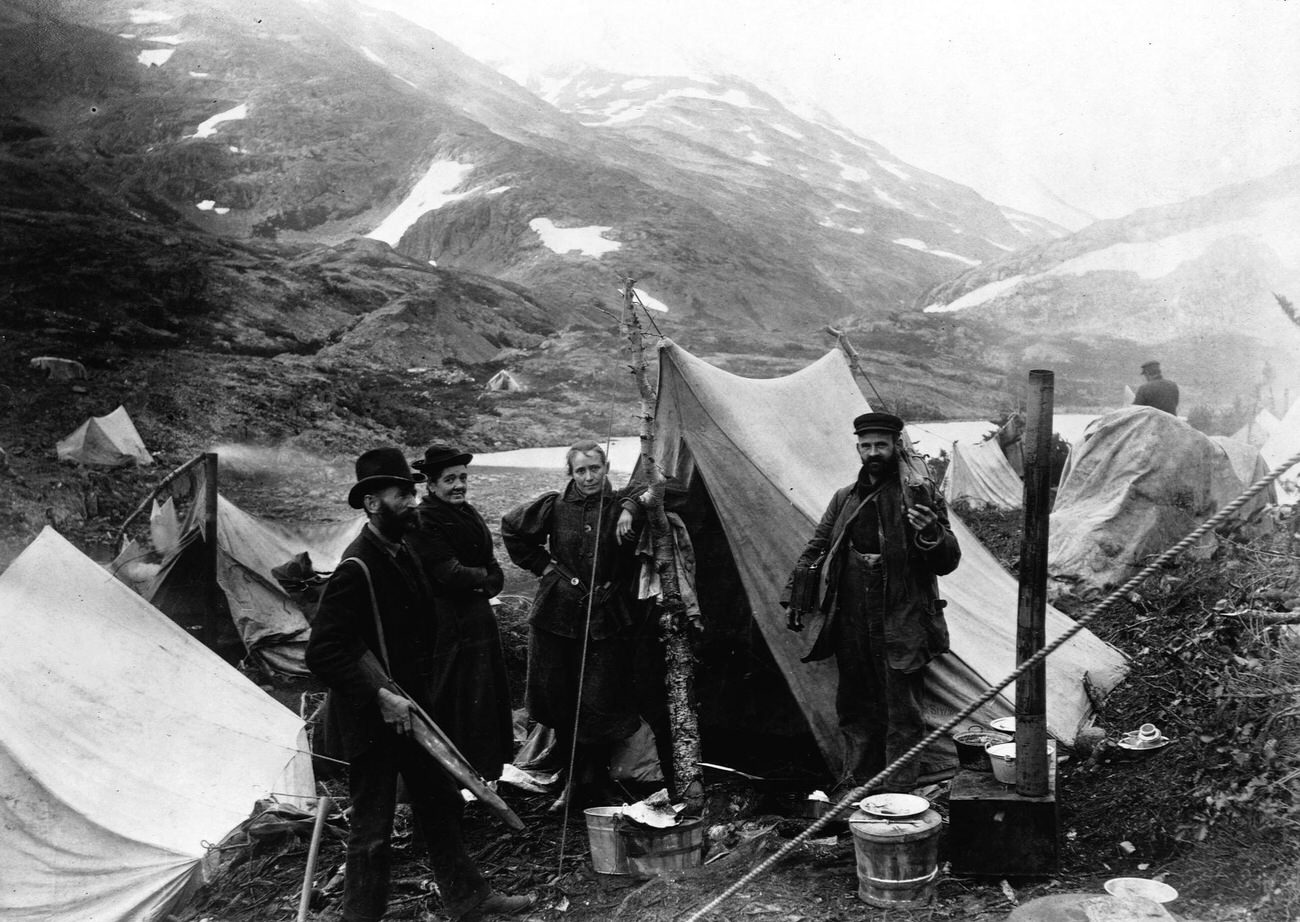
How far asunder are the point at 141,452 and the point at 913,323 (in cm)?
1415

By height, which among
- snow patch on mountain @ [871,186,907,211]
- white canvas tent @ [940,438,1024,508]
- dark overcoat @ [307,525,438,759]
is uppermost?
snow patch on mountain @ [871,186,907,211]

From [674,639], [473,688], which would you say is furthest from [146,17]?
[674,639]

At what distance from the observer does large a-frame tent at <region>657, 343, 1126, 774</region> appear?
4043 mm

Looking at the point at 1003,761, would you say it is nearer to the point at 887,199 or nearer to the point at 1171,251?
the point at 1171,251

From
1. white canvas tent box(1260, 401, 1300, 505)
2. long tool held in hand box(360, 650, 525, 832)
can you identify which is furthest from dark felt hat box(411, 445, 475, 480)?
white canvas tent box(1260, 401, 1300, 505)

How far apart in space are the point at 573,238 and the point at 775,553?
48.0 feet

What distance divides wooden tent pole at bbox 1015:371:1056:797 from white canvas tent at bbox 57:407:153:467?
820cm

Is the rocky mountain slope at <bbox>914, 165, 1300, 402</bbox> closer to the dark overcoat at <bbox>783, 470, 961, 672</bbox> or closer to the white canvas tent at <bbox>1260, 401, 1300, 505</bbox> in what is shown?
the white canvas tent at <bbox>1260, 401, 1300, 505</bbox>

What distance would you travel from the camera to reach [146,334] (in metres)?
9.64

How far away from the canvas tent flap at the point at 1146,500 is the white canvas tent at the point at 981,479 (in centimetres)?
408

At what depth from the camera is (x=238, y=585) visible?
717 centimetres

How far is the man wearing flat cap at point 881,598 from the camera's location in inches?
140

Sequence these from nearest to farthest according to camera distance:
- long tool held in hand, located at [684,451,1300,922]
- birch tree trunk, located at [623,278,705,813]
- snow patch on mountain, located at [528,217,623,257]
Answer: long tool held in hand, located at [684,451,1300,922]
birch tree trunk, located at [623,278,705,813]
snow patch on mountain, located at [528,217,623,257]

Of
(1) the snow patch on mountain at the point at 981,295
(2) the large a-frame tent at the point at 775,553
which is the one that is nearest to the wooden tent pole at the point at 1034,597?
(2) the large a-frame tent at the point at 775,553
